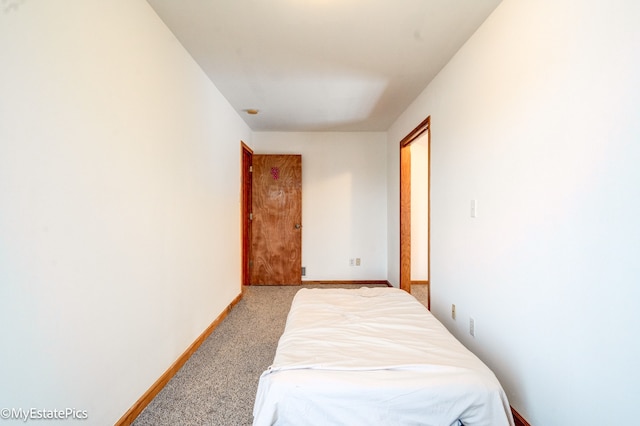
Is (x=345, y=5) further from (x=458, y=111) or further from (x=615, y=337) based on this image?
(x=615, y=337)

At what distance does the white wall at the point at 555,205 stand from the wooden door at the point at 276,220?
107 inches

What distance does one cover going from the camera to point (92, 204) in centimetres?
129

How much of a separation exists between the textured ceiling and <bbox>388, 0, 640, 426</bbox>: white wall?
340mm

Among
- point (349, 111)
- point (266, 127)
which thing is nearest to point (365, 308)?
point (349, 111)

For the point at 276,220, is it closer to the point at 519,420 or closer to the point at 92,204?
the point at 92,204

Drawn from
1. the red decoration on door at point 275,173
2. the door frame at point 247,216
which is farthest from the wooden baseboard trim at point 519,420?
the red decoration on door at point 275,173

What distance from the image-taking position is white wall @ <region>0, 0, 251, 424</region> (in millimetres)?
970

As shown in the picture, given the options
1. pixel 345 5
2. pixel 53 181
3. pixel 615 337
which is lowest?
pixel 615 337

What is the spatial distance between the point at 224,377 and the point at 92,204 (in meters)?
1.45

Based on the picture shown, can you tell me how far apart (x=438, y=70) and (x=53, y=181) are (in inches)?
112

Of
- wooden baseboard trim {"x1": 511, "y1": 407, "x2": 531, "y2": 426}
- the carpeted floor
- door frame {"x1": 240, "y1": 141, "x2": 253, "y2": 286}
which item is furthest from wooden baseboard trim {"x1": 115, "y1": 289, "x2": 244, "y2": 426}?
wooden baseboard trim {"x1": 511, "y1": 407, "x2": 531, "y2": 426}

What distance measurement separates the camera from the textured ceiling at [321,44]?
1.75 m

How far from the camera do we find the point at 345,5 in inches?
67.7

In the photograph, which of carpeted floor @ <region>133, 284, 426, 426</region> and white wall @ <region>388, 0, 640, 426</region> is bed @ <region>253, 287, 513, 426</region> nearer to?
white wall @ <region>388, 0, 640, 426</region>
